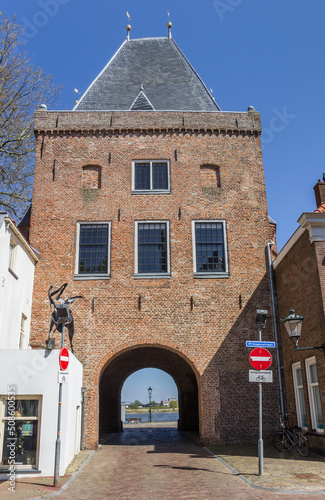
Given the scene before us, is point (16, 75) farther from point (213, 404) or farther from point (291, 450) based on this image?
point (291, 450)

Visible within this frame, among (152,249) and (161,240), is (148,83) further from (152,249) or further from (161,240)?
(152,249)

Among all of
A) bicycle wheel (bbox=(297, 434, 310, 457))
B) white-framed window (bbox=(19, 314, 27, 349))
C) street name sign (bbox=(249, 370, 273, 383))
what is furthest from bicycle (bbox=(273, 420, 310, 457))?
white-framed window (bbox=(19, 314, 27, 349))

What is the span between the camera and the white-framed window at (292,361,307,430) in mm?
14297

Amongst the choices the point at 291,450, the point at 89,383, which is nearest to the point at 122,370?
the point at 89,383

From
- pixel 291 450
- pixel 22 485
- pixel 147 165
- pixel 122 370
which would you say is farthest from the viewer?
pixel 122 370

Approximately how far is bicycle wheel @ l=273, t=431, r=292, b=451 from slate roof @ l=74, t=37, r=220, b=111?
1337 centimetres

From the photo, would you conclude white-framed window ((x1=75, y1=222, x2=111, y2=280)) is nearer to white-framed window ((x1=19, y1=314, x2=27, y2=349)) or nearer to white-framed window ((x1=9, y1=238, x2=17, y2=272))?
white-framed window ((x1=19, y1=314, x2=27, y2=349))

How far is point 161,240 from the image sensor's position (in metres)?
17.1

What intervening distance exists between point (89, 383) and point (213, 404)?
4184mm

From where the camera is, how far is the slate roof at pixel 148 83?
20.2 metres

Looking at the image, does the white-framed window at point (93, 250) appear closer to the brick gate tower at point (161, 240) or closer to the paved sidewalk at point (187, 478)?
the brick gate tower at point (161, 240)

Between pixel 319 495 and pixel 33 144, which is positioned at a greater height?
pixel 33 144

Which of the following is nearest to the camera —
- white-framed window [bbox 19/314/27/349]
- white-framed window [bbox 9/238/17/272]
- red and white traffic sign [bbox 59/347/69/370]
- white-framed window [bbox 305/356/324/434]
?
red and white traffic sign [bbox 59/347/69/370]

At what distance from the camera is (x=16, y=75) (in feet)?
61.7
